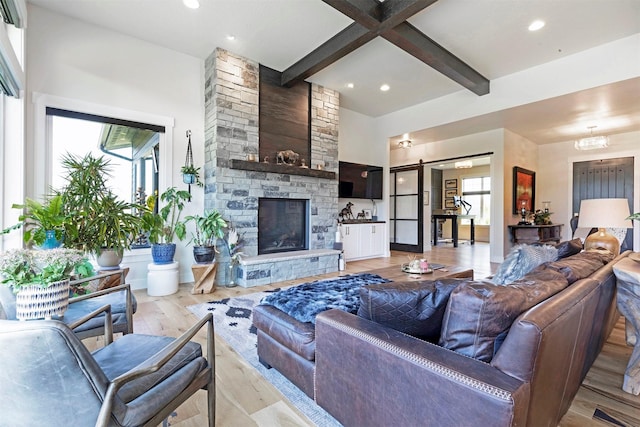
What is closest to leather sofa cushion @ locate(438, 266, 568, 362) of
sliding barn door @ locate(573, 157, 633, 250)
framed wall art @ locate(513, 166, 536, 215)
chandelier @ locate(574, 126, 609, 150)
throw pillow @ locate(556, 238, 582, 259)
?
throw pillow @ locate(556, 238, 582, 259)

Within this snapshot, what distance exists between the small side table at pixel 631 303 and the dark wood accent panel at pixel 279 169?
4.03 meters

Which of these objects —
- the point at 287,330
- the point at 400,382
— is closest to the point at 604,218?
the point at 400,382

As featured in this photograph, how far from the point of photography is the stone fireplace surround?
430cm

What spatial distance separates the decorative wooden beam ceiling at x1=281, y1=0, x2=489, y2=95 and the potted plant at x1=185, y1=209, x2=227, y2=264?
2595mm

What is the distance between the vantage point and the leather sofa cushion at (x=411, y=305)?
1263mm

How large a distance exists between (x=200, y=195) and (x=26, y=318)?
358cm

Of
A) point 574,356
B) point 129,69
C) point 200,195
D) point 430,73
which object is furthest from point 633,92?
point 129,69

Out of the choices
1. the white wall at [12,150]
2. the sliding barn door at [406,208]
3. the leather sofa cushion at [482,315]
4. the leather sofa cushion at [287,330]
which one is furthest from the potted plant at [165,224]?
the sliding barn door at [406,208]

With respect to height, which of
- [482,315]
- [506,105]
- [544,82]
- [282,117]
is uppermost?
[544,82]

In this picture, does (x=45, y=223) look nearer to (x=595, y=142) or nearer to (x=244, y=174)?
(x=244, y=174)

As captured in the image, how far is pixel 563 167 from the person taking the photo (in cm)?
760

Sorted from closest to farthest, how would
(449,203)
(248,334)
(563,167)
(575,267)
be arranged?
(575,267)
(248,334)
(563,167)
(449,203)

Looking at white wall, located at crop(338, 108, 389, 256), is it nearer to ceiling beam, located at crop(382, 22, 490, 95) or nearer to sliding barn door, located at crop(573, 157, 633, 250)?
ceiling beam, located at crop(382, 22, 490, 95)

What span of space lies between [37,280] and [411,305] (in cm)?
151
